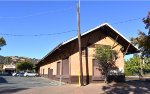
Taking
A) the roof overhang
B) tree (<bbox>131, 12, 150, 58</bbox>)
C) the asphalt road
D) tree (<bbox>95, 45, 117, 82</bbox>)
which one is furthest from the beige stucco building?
tree (<bbox>131, 12, 150, 58</bbox>)

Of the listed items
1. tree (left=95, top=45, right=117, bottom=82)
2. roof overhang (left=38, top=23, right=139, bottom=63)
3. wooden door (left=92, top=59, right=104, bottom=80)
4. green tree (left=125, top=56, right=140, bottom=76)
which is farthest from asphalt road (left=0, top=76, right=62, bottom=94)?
green tree (left=125, top=56, right=140, bottom=76)

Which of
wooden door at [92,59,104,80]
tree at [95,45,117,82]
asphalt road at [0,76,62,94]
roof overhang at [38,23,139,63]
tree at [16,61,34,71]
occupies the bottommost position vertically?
asphalt road at [0,76,62,94]

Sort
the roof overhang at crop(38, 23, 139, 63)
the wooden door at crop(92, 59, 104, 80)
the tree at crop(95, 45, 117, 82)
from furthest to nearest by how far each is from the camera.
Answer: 1. the wooden door at crop(92, 59, 104, 80)
2. the roof overhang at crop(38, 23, 139, 63)
3. the tree at crop(95, 45, 117, 82)

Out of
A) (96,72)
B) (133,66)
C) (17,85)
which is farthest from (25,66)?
(17,85)

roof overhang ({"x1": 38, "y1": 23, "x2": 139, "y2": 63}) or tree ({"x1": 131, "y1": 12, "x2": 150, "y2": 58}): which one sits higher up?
roof overhang ({"x1": 38, "y1": 23, "x2": 139, "y2": 63})

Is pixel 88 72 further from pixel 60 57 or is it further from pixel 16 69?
pixel 16 69

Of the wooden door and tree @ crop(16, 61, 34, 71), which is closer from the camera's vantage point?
the wooden door

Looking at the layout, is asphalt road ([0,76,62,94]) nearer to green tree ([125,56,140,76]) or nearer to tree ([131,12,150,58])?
tree ([131,12,150,58])

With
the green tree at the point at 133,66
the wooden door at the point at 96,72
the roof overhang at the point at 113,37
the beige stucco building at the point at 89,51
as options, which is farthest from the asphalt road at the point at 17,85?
the green tree at the point at 133,66

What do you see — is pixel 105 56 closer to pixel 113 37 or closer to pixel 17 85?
pixel 113 37

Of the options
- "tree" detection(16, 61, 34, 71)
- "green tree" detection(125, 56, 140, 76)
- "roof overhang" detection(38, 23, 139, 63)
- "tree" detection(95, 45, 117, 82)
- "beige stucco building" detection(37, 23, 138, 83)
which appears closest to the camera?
"tree" detection(95, 45, 117, 82)

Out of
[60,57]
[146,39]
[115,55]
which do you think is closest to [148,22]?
[146,39]

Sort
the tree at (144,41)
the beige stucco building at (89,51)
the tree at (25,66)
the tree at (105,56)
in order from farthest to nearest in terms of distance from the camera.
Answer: the tree at (25,66) → the beige stucco building at (89,51) → the tree at (105,56) → the tree at (144,41)

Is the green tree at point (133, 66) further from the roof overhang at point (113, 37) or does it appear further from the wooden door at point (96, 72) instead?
the wooden door at point (96, 72)
